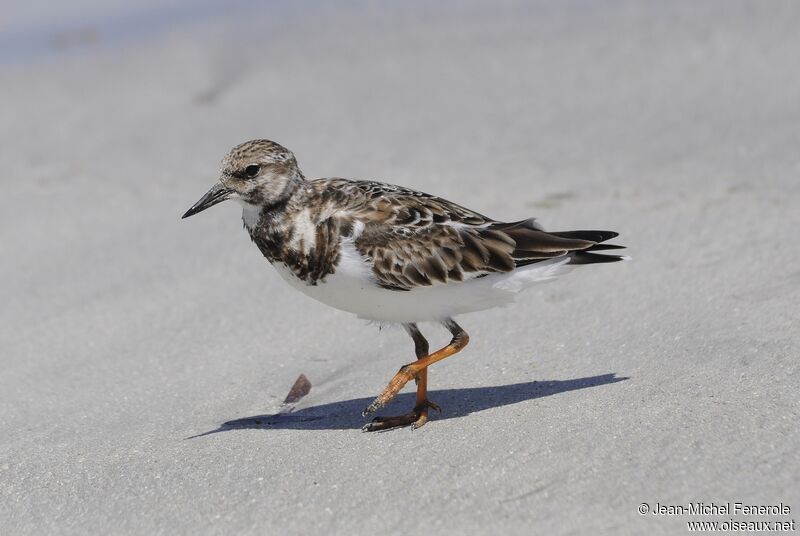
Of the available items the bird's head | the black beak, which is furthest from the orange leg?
the black beak

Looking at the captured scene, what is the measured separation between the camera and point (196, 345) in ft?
21.8

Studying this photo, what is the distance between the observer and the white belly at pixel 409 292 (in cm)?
511

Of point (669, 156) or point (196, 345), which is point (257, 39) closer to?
point (669, 156)

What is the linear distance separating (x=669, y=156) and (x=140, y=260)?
411cm

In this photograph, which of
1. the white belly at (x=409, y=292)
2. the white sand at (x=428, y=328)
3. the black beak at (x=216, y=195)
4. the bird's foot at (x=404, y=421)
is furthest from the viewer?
the black beak at (x=216, y=195)

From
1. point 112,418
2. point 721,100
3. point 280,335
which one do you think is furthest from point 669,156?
point 112,418

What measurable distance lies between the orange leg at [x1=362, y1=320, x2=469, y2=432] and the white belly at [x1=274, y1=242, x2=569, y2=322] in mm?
195

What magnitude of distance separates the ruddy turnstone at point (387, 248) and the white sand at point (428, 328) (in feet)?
1.80

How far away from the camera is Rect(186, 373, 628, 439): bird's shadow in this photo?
5391mm

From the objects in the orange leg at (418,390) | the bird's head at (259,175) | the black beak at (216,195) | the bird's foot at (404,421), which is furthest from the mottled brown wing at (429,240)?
the bird's foot at (404,421)

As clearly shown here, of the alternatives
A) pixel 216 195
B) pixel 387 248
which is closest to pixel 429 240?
pixel 387 248

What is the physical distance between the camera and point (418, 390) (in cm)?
537

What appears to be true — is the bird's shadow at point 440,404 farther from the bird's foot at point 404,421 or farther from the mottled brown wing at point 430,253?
the mottled brown wing at point 430,253

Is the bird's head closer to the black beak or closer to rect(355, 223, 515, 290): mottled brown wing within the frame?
the black beak
